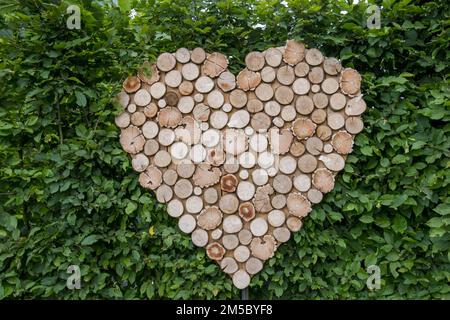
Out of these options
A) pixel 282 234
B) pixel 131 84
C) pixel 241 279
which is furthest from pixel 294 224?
pixel 131 84

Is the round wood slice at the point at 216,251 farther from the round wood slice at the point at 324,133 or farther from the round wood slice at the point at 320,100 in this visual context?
the round wood slice at the point at 320,100

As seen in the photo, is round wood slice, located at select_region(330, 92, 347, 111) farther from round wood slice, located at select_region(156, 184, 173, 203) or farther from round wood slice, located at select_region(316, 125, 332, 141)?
round wood slice, located at select_region(156, 184, 173, 203)

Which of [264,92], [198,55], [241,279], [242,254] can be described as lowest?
[241,279]

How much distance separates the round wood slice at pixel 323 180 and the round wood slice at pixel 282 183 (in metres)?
0.16

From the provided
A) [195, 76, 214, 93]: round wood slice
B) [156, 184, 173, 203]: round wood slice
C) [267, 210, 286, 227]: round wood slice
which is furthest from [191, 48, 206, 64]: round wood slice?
[267, 210, 286, 227]: round wood slice

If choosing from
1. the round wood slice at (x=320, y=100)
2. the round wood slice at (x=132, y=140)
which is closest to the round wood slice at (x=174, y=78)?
the round wood slice at (x=132, y=140)

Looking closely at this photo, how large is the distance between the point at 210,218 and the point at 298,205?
574 millimetres

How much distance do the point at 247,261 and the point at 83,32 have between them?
1.80 meters

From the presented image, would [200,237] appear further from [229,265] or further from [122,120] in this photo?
[122,120]

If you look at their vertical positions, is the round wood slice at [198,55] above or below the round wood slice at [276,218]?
above

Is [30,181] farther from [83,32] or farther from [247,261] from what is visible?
[247,261]

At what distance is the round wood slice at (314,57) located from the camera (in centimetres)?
234

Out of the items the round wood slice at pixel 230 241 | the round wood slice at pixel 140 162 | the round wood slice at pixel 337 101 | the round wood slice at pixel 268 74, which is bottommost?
the round wood slice at pixel 230 241

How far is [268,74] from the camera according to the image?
237 cm
